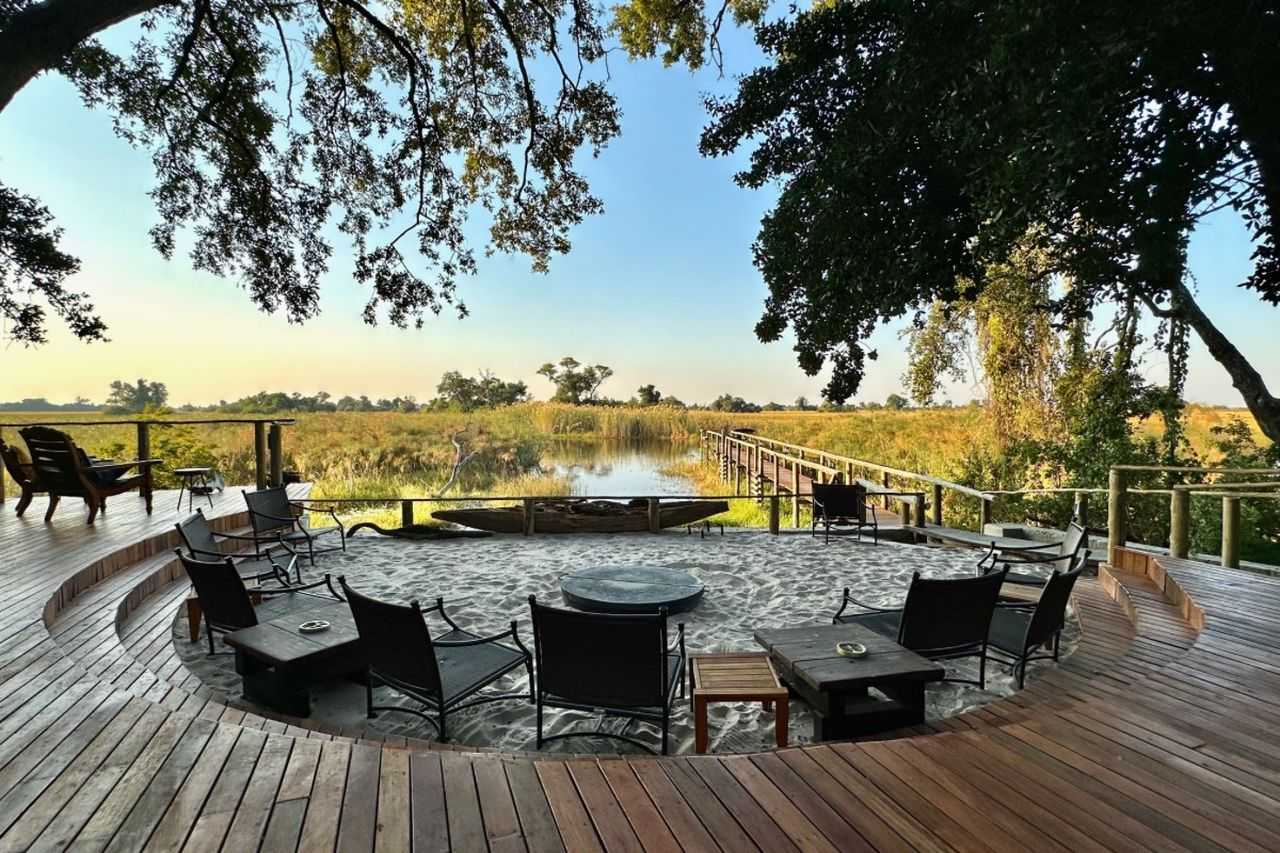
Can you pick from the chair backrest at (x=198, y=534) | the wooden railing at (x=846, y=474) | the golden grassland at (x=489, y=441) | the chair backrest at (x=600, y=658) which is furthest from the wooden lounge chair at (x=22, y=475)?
the wooden railing at (x=846, y=474)

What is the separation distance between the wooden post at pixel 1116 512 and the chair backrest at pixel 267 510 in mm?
7554

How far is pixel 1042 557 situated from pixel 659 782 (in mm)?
4340

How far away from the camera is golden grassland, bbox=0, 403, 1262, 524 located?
13664 millimetres

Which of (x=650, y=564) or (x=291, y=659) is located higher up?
(x=291, y=659)

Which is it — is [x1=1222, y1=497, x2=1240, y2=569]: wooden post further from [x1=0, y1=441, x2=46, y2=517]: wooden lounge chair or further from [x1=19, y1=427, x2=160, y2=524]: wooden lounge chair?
[x1=0, y1=441, x2=46, y2=517]: wooden lounge chair

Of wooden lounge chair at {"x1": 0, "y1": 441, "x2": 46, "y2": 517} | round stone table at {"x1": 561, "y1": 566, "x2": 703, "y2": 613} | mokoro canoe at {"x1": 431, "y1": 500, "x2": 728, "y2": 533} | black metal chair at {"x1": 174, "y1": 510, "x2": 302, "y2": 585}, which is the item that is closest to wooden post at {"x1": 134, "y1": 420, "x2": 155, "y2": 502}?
wooden lounge chair at {"x1": 0, "y1": 441, "x2": 46, "y2": 517}

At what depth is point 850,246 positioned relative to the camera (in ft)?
14.7

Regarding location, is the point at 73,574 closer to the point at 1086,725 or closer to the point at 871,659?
the point at 871,659

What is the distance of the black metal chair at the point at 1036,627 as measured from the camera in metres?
3.08

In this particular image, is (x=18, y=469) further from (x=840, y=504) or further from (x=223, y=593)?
(x=840, y=504)

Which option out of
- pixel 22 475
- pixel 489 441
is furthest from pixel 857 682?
pixel 489 441

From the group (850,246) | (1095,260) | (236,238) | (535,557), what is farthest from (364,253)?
(1095,260)

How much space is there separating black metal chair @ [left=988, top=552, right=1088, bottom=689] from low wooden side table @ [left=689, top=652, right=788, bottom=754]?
132 centimetres

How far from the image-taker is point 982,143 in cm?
361
